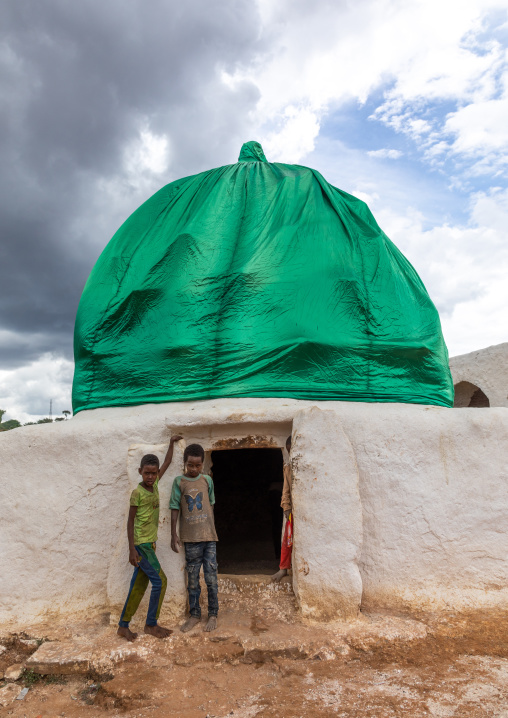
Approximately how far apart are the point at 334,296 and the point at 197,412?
184 cm

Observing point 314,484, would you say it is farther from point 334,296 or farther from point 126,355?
Answer: point 126,355

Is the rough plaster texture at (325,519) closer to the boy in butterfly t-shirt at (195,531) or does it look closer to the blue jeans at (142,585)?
the boy in butterfly t-shirt at (195,531)

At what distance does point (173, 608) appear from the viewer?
3873 mm

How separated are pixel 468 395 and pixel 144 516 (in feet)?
33.0

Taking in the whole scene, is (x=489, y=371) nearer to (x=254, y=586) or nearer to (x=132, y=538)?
(x=254, y=586)

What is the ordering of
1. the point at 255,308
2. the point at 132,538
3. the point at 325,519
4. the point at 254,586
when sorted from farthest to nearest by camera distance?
1. the point at 255,308
2. the point at 254,586
3. the point at 325,519
4. the point at 132,538

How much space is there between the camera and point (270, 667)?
130 inches

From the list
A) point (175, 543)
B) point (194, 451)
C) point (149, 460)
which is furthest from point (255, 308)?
point (175, 543)

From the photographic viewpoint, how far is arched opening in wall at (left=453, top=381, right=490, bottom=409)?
1169 cm

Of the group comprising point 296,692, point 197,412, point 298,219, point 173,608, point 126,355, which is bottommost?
point 296,692

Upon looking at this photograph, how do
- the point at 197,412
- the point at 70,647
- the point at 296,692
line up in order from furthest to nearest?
the point at 197,412
the point at 70,647
the point at 296,692

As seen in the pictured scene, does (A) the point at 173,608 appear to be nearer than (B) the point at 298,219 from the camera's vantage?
Yes

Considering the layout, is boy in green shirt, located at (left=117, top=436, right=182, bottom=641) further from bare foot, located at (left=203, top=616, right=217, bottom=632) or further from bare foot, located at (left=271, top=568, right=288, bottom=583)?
bare foot, located at (left=271, top=568, right=288, bottom=583)

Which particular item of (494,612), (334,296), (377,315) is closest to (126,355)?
(334,296)
